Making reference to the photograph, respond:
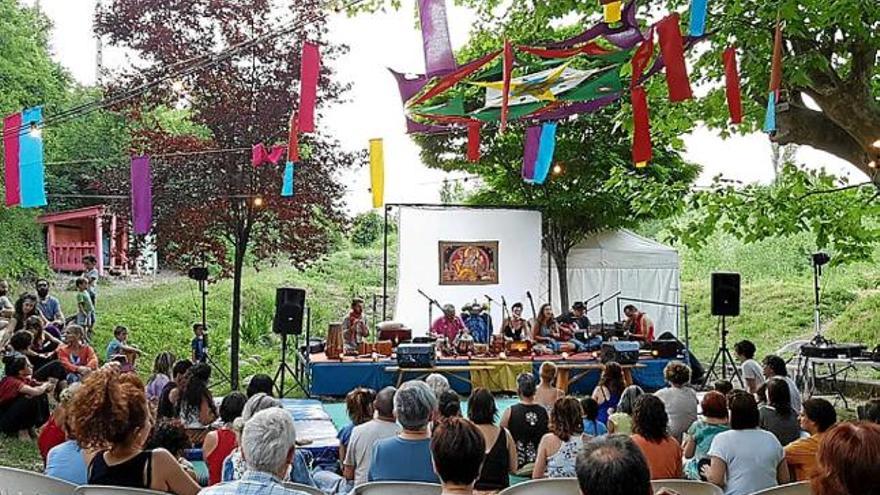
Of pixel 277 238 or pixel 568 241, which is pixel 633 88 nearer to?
pixel 277 238

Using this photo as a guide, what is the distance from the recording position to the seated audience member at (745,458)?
3549 mm

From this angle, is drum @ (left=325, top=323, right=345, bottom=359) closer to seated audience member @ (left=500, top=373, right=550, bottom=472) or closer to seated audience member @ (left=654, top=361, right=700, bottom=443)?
seated audience member @ (left=654, top=361, right=700, bottom=443)

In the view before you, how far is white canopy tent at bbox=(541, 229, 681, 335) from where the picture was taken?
46.0 feet

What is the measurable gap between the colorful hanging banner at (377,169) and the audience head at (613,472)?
7.17 metres

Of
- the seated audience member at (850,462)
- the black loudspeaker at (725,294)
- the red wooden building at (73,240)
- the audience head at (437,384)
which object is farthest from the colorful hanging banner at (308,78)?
the red wooden building at (73,240)

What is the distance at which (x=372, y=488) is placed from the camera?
290cm

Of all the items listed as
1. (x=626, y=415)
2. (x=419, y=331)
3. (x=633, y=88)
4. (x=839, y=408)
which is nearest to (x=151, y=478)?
(x=626, y=415)

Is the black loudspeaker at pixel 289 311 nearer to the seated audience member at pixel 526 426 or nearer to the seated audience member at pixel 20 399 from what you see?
the seated audience member at pixel 20 399

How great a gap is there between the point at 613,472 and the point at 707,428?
2493 mm

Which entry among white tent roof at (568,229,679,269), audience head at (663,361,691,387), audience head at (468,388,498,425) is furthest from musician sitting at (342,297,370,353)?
audience head at (468,388,498,425)

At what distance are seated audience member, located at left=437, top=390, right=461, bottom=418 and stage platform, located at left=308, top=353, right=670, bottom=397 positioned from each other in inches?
204

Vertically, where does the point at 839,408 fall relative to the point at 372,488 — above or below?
below

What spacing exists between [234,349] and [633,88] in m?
6.30

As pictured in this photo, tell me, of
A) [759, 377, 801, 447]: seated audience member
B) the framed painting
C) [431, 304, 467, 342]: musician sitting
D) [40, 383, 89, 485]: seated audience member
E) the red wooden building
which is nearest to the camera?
[40, 383, 89, 485]: seated audience member
